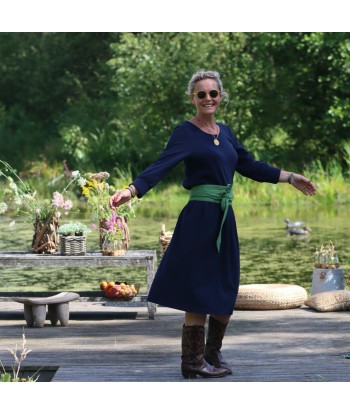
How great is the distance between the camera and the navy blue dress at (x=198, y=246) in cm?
594

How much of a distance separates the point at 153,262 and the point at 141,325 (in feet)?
1.52

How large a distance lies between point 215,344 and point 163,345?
106 centimetres

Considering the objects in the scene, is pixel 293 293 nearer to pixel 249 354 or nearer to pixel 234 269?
pixel 249 354

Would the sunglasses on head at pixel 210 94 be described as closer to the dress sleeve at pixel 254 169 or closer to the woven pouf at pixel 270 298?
the dress sleeve at pixel 254 169

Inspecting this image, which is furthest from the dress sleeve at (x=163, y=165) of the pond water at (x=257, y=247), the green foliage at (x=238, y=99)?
the green foliage at (x=238, y=99)

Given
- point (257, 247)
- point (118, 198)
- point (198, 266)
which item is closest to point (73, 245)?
point (198, 266)

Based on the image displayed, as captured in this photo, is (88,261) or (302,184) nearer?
(302,184)

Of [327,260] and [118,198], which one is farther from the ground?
[118,198]

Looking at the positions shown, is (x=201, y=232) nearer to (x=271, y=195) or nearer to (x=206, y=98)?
(x=206, y=98)

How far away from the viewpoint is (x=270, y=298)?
28.3ft

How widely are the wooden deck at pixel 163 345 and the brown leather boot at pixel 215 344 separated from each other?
3.6 inches

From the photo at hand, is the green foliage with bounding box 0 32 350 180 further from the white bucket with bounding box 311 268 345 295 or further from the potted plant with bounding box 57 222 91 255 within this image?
the potted plant with bounding box 57 222 91 255

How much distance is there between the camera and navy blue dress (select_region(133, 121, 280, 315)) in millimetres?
5938

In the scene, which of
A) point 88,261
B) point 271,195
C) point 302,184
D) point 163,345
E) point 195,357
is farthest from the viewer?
point 271,195
